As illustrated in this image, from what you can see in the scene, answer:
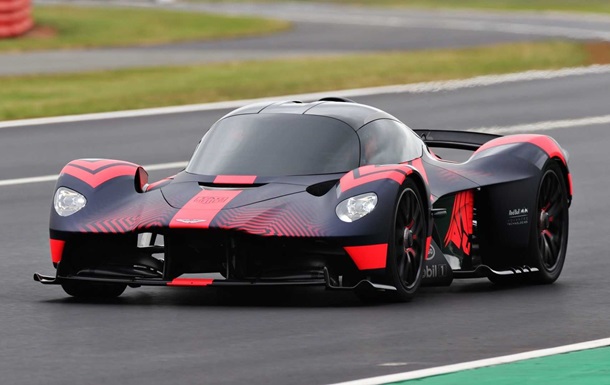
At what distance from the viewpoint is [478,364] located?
7906 mm

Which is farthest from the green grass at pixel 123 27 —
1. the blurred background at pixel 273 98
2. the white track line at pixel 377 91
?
the white track line at pixel 377 91

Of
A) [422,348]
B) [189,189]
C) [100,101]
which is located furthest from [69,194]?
[100,101]

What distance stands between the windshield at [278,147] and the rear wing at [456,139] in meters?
1.92

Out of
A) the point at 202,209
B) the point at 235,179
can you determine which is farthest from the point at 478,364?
the point at 235,179

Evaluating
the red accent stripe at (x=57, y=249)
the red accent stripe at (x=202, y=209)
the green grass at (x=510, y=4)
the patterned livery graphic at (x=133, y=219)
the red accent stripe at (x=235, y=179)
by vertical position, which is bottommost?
the green grass at (x=510, y=4)

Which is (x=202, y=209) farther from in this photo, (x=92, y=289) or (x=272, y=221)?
(x=92, y=289)

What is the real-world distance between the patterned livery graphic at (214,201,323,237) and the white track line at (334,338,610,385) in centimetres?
169

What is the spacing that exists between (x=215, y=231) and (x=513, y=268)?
7.90 ft

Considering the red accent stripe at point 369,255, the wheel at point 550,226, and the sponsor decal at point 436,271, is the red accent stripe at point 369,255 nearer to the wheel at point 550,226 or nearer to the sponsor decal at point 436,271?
the sponsor decal at point 436,271

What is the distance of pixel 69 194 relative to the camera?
10141mm

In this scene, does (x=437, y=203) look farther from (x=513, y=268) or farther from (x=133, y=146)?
(x=133, y=146)

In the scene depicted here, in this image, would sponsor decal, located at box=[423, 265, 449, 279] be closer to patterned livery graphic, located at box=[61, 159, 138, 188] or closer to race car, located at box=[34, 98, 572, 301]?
race car, located at box=[34, 98, 572, 301]

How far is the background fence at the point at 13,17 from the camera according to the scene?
3666 cm

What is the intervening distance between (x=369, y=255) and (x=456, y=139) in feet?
9.91
